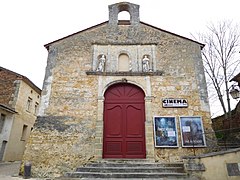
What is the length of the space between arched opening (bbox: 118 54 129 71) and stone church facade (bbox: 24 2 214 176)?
0.15 ft

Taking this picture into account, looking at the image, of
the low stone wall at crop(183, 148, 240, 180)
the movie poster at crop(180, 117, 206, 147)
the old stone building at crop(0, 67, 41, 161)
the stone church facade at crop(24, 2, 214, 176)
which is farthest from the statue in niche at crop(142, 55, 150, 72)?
the old stone building at crop(0, 67, 41, 161)

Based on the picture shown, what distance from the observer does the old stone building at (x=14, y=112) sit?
13.1 m

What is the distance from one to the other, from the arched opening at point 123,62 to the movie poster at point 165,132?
2.65 metres

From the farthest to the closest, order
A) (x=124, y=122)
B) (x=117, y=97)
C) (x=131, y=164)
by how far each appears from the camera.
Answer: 1. (x=117, y=97)
2. (x=124, y=122)
3. (x=131, y=164)

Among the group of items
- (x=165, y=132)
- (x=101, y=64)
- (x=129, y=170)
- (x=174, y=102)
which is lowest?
(x=129, y=170)

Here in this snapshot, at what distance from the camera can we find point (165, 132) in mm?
7793

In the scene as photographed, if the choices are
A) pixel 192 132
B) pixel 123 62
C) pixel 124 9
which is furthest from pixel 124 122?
pixel 124 9

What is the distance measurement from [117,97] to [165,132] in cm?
237

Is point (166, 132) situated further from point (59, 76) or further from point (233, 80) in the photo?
point (233, 80)

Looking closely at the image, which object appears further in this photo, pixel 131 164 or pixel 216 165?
pixel 131 164

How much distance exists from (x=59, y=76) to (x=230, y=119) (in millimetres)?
8808

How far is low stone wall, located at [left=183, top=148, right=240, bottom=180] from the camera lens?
17.8 feet

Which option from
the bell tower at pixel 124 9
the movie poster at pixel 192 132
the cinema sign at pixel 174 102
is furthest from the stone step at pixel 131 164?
the bell tower at pixel 124 9

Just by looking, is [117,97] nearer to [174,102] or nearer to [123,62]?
[123,62]
